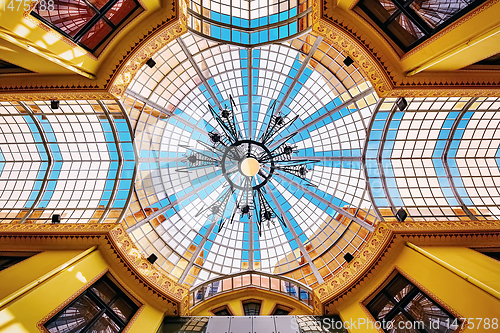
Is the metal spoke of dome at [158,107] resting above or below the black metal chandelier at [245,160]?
above

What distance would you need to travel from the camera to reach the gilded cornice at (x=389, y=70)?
11070mm

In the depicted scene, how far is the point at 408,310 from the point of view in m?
11.2

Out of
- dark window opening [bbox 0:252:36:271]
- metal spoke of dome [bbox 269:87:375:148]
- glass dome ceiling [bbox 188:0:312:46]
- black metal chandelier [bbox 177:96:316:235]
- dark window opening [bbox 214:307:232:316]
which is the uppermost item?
glass dome ceiling [bbox 188:0:312:46]

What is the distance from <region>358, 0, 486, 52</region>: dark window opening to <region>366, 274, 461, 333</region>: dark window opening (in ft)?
34.2

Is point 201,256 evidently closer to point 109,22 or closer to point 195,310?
point 195,310

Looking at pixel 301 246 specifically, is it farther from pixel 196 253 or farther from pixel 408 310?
pixel 408 310

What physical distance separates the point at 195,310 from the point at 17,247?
984 cm

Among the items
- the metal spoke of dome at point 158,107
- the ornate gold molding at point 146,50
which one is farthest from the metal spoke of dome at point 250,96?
the ornate gold molding at point 146,50

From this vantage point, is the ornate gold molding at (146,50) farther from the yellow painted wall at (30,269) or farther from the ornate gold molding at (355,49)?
the yellow painted wall at (30,269)

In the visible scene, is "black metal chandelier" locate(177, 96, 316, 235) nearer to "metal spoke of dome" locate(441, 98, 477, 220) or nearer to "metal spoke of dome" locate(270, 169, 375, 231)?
"metal spoke of dome" locate(270, 169, 375, 231)

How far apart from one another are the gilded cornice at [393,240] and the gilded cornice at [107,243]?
8.36 m

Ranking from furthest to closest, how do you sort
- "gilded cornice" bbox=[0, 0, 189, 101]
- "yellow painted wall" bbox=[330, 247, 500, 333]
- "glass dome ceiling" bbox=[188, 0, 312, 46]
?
"glass dome ceiling" bbox=[188, 0, 312, 46] → "gilded cornice" bbox=[0, 0, 189, 101] → "yellow painted wall" bbox=[330, 247, 500, 333]

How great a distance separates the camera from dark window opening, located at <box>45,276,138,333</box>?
10.3 meters

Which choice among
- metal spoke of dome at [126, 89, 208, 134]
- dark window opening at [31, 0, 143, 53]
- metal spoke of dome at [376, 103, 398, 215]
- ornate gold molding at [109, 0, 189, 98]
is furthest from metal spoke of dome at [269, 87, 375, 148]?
dark window opening at [31, 0, 143, 53]
